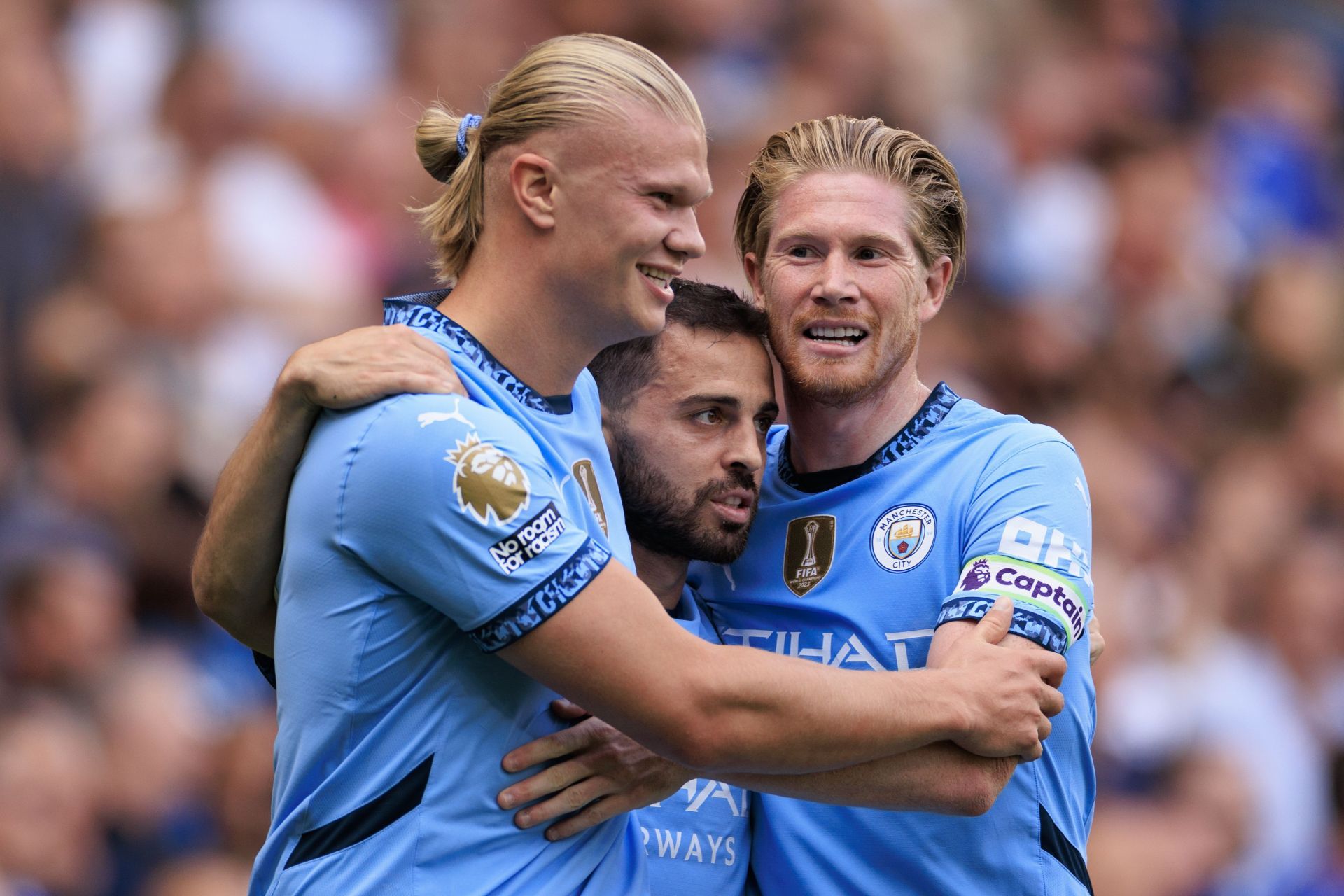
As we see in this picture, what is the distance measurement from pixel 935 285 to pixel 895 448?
1.67 feet

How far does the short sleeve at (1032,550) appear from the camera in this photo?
3641 millimetres

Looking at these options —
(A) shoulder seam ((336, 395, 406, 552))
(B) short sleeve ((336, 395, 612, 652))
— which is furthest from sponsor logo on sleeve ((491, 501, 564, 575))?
(A) shoulder seam ((336, 395, 406, 552))

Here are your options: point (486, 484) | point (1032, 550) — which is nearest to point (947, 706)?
point (1032, 550)

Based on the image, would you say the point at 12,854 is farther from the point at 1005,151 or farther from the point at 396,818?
the point at 1005,151

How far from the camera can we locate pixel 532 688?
327 cm

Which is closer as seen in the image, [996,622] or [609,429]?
[996,622]

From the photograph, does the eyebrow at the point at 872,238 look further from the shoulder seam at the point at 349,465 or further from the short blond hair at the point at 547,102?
the shoulder seam at the point at 349,465

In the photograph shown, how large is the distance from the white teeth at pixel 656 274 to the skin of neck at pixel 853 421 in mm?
796

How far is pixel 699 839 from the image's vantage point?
3.99m

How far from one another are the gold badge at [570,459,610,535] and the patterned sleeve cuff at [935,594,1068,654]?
80 cm

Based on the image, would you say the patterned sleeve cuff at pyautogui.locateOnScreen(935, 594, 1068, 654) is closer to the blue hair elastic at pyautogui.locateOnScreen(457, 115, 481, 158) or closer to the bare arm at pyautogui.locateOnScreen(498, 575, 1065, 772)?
the bare arm at pyautogui.locateOnScreen(498, 575, 1065, 772)

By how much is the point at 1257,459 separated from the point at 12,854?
7398 mm

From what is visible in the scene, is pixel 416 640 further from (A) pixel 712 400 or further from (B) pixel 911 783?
(A) pixel 712 400

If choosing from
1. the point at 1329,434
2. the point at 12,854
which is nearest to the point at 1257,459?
Result: the point at 1329,434
